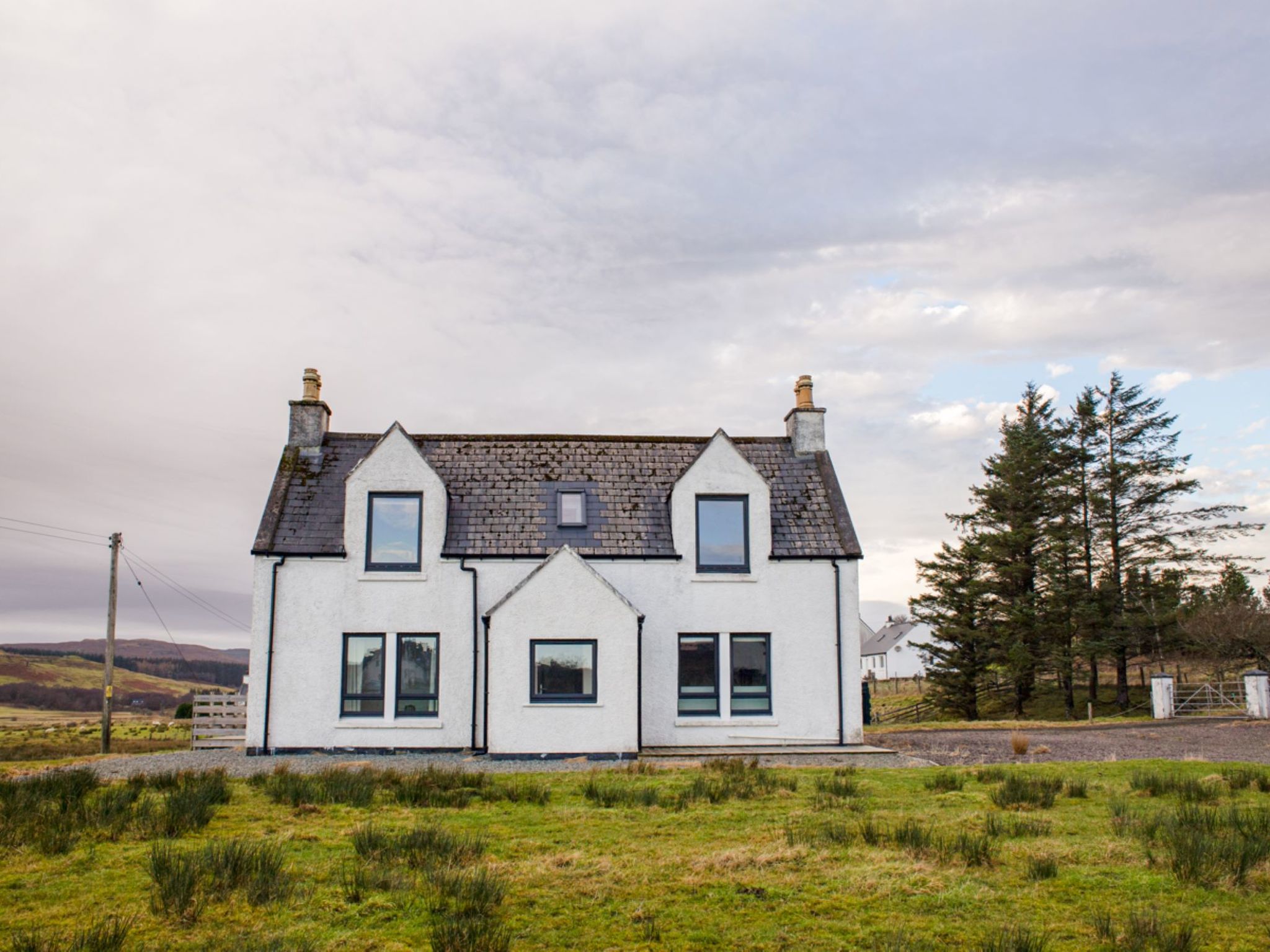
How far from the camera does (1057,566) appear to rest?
45.1 metres

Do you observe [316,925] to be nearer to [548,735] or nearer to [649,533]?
[548,735]

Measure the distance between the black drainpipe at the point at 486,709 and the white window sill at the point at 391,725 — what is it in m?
0.99

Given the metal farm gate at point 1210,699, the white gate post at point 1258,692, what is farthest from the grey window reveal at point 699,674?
the white gate post at point 1258,692

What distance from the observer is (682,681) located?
2261cm

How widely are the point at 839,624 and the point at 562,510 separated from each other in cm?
743

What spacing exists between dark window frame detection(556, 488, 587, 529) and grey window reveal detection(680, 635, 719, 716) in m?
3.74

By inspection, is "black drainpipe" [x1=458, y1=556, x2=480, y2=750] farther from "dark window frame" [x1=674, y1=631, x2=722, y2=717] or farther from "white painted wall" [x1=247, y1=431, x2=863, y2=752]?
"dark window frame" [x1=674, y1=631, x2=722, y2=717]

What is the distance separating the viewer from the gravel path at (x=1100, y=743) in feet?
64.4

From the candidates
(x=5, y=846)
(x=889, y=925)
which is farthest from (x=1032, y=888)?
(x=5, y=846)

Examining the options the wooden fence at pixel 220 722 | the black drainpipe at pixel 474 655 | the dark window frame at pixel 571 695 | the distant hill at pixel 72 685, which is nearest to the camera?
the dark window frame at pixel 571 695

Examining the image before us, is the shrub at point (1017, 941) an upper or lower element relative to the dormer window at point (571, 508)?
lower

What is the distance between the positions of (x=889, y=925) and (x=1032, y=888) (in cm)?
196

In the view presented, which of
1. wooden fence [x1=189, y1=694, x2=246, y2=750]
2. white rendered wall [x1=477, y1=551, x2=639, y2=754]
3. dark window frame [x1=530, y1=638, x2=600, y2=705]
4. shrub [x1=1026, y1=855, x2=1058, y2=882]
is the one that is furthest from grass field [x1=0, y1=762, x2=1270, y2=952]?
wooden fence [x1=189, y1=694, x2=246, y2=750]

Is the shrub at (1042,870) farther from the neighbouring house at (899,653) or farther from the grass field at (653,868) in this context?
the neighbouring house at (899,653)
